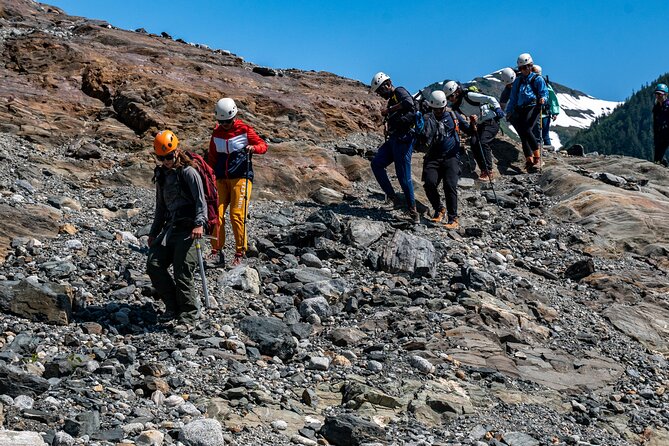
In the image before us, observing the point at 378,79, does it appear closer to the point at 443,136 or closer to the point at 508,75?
the point at 443,136

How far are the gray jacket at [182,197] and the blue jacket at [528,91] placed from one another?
12608 millimetres

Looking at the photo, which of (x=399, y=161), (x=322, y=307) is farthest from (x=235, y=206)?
(x=399, y=161)

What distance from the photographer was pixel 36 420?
7.12 m

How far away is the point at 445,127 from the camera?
16422 millimetres

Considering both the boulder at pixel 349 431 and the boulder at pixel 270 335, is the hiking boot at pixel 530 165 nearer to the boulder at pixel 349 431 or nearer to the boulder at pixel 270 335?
the boulder at pixel 270 335

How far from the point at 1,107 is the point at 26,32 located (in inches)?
252

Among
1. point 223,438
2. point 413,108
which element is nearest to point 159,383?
point 223,438

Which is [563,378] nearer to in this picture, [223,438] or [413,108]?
[223,438]

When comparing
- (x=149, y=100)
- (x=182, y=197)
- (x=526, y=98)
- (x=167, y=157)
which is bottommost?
(x=182, y=197)

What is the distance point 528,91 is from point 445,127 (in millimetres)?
4975

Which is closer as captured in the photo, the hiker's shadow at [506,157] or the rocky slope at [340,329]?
the rocky slope at [340,329]

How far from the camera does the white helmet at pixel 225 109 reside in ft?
41.2

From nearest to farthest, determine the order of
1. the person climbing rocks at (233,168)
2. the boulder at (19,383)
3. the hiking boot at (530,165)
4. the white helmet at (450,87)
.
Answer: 1. the boulder at (19,383)
2. the person climbing rocks at (233,168)
3. the white helmet at (450,87)
4. the hiking boot at (530,165)

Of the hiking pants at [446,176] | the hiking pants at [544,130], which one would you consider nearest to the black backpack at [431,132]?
the hiking pants at [446,176]
